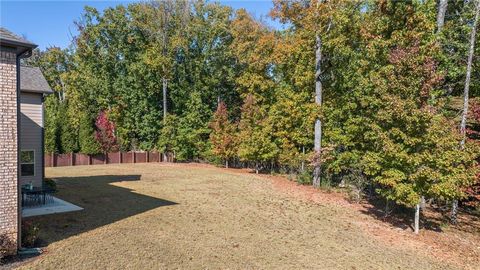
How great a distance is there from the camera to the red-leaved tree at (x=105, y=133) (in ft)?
110

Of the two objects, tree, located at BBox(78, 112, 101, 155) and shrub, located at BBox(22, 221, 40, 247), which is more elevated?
tree, located at BBox(78, 112, 101, 155)

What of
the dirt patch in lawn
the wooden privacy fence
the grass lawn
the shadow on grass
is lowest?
the dirt patch in lawn

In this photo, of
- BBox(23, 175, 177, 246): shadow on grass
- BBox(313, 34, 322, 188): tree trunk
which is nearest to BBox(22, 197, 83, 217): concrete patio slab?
BBox(23, 175, 177, 246): shadow on grass

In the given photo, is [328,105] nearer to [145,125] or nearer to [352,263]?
[352,263]

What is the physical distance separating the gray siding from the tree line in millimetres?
14095

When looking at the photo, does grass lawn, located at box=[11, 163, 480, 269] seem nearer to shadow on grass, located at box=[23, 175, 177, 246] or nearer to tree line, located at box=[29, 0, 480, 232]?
shadow on grass, located at box=[23, 175, 177, 246]

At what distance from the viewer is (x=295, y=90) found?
2752 cm

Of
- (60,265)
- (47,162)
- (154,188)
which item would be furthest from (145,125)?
(60,265)

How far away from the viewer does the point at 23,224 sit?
8617 millimetres

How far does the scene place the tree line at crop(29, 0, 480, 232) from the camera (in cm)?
1140

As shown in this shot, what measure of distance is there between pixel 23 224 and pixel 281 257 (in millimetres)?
6991

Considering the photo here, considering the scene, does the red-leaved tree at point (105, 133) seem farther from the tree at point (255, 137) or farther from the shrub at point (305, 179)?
the shrub at point (305, 179)

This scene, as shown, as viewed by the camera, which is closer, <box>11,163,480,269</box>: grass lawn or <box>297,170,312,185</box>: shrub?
<box>11,163,480,269</box>: grass lawn

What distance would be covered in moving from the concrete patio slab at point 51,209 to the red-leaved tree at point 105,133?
21.5m
